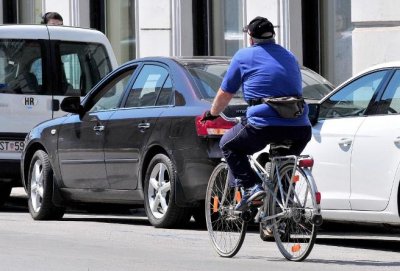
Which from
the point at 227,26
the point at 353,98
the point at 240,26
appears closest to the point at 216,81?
the point at 353,98

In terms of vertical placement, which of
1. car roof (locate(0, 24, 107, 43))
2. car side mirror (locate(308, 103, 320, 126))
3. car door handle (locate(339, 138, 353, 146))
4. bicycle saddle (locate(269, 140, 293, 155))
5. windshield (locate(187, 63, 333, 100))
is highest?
car roof (locate(0, 24, 107, 43))

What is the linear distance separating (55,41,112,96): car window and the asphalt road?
255cm

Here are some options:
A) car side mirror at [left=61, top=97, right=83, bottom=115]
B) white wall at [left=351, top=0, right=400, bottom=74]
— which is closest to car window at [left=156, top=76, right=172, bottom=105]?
car side mirror at [left=61, top=97, right=83, bottom=115]

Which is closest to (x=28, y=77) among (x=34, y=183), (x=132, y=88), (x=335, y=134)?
(x=34, y=183)

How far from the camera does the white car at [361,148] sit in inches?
474

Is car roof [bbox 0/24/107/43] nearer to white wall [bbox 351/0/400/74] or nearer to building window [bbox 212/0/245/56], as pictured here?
white wall [bbox 351/0/400/74]

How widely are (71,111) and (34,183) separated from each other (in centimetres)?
115

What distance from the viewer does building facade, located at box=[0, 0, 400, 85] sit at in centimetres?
2189

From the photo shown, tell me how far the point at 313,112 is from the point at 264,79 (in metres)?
1.56

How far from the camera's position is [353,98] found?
1280 centimetres

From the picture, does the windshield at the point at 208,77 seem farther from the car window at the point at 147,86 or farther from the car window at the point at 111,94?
the car window at the point at 111,94

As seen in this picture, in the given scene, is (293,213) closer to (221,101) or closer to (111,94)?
(221,101)

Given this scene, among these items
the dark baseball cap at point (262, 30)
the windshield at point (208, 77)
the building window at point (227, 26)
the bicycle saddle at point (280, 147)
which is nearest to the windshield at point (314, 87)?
the windshield at point (208, 77)

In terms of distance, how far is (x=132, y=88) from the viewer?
1490 cm
